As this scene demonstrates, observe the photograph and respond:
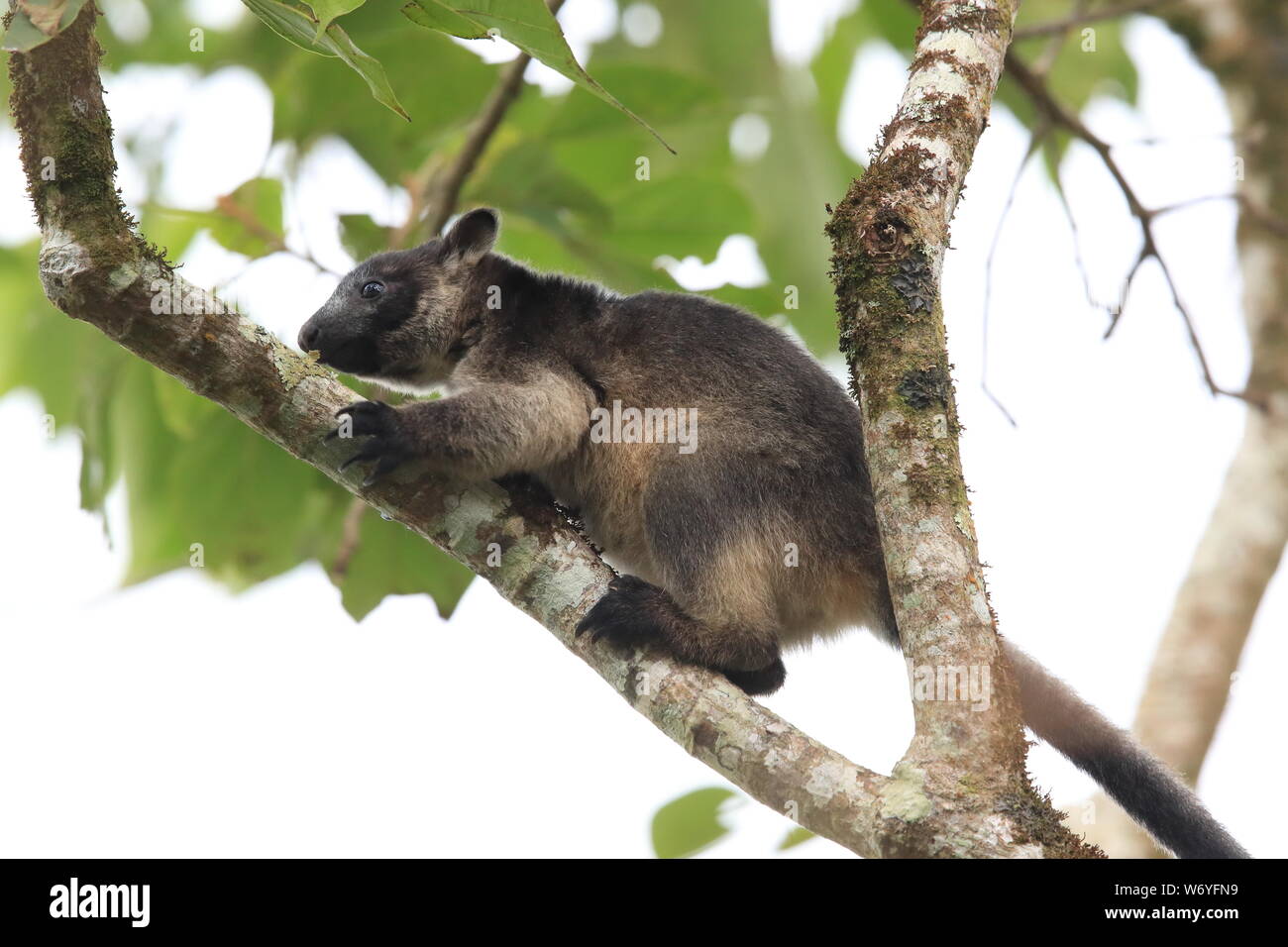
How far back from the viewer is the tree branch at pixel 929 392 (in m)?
3.63

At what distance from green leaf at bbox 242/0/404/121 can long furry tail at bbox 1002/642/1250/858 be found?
107 inches

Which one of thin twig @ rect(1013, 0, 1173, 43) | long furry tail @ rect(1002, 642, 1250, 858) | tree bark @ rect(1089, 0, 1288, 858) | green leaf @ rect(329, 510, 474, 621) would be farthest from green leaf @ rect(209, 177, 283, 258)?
tree bark @ rect(1089, 0, 1288, 858)

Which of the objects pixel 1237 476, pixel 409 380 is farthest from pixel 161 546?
pixel 1237 476

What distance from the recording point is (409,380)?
21.9 feet

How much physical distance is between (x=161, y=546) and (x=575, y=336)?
8.62 ft

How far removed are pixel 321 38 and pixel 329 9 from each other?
0.18 metres

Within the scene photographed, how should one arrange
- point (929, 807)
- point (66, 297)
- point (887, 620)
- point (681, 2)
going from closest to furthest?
point (929, 807), point (66, 297), point (887, 620), point (681, 2)

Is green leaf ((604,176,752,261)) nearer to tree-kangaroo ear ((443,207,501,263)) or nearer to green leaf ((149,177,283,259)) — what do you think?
tree-kangaroo ear ((443,207,501,263))

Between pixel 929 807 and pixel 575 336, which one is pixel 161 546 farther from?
pixel 929 807

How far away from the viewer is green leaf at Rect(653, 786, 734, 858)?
19.6 feet

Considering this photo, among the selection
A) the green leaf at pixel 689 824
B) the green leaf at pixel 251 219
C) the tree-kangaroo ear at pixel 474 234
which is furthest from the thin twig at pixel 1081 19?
the green leaf at pixel 689 824

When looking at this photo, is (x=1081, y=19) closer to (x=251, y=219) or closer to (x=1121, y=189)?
(x=1121, y=189)

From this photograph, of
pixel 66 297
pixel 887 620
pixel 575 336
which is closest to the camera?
pixel 66 297

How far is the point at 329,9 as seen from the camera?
334 centimetres
